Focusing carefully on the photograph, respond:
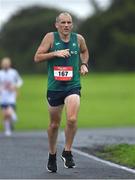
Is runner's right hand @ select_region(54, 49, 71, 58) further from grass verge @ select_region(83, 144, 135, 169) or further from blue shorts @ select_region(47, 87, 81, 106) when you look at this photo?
grass verge @ select_region(83, 144, 135, 169)

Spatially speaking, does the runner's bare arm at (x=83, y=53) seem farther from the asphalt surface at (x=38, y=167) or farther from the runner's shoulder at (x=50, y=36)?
the asphalt surface at (x=38, y=167)

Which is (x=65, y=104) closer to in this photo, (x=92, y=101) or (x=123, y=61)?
(x=92, y=101)

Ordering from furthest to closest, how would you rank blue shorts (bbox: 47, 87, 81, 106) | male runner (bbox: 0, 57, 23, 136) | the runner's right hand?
male runner (bbox: 0, 57, 23, 136) < blue shorts (bbox: 47, 87, 81, 106) < the runner's right hand

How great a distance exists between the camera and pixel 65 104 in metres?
12.1

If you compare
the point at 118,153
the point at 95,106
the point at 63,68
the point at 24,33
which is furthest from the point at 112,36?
the point at 63,68

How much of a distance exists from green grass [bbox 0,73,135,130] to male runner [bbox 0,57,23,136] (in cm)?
253

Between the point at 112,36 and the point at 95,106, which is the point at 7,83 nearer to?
the point at 95,106

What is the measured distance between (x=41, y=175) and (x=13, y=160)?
2263 mm

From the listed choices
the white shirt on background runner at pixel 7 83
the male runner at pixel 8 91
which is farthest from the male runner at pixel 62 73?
the white shirt on background runner at pixel 7 83

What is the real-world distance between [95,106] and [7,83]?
15695 millimetres

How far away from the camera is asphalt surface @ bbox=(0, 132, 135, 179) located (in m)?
11.6

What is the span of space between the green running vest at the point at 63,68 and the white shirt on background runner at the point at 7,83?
35.5 ft

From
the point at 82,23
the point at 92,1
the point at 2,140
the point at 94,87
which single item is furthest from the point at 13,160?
the point at 92,1

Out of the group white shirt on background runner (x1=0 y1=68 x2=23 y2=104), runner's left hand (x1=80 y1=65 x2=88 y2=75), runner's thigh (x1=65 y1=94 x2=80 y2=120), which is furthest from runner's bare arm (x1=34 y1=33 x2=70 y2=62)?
white shirt on background runner (x1=0 y1=68 x2=23 y2=104)
